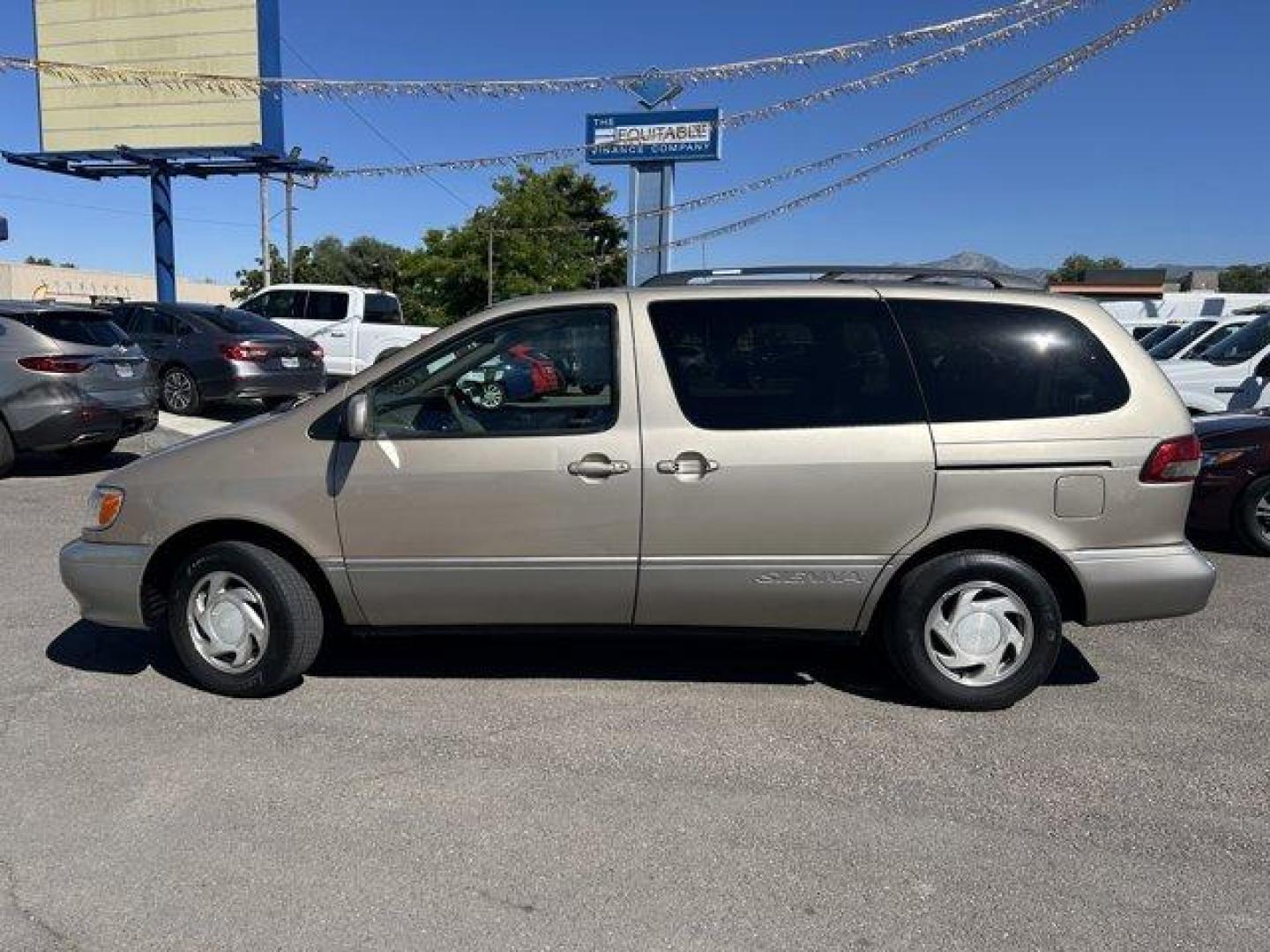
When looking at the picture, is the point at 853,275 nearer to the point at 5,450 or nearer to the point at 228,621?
the point at 228,621

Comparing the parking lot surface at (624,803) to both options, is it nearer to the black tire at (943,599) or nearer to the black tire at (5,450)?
the black tire at (943,599)

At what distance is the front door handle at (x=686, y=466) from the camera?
12.7 feet

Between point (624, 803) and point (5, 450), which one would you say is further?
point (5, 450)

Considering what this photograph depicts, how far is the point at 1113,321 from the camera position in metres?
4.08

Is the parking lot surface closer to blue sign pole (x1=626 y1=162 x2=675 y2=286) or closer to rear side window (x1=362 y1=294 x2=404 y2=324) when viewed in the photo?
rear side window (x1=362 y1=294 x2=404 y2=324)

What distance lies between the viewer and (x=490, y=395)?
416 cm

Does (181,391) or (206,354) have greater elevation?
(206,354)

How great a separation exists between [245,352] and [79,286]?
77509 mm

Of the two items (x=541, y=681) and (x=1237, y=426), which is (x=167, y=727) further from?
(x=1237, y=426)

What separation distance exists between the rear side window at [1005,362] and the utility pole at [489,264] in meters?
31.6

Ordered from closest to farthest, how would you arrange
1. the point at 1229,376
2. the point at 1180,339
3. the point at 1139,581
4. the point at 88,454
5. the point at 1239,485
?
the point at 1139,581 < the point at 1239,485 < the point at 88,454 < the point at 1229,376 < the point at 1180,339

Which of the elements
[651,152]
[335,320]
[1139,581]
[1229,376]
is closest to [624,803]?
[1139,581]

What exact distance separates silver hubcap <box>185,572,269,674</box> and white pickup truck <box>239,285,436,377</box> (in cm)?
1290

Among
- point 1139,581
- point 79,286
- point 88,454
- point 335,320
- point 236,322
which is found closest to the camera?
point 1139,581
